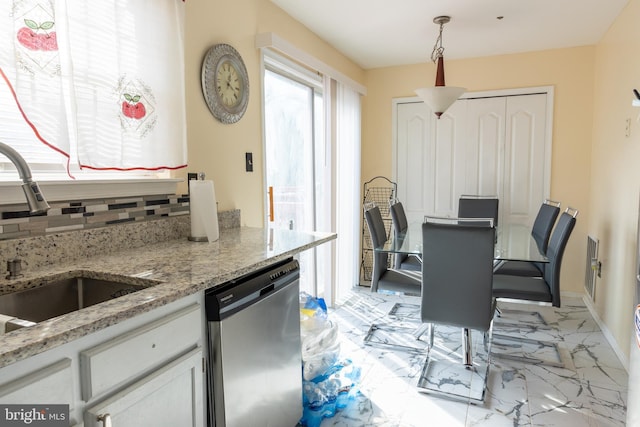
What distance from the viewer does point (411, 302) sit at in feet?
12.7

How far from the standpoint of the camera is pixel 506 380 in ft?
7.98

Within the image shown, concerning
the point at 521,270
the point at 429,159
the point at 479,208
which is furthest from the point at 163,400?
the point at 429,159

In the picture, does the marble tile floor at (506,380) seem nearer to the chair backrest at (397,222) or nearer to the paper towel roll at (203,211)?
the chair backrest at (397,222)

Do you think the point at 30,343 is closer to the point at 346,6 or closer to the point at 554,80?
the point at 346,6

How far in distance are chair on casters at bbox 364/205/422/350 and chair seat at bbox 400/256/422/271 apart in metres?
0.25

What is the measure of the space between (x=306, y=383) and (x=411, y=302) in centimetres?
199

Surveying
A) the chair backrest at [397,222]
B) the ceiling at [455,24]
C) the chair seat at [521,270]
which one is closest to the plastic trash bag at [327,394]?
the chair backrest at [397,222]

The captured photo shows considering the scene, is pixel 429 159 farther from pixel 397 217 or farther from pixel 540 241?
pixel 540 241

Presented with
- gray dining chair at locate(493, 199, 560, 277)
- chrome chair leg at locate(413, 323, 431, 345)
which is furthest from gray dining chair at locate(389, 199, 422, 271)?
gray dining chair at locate(493, 199, 560, 277)

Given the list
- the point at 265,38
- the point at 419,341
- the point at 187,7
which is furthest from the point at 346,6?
the point at 419,341

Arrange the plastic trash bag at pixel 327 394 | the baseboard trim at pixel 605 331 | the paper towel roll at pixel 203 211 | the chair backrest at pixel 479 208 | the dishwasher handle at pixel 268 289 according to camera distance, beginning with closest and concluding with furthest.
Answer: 1. the dishwasher handle at pixel 268 289
2. the paper towel roll at pixel 203 211
3. the plastic trash bag at pixel 327 394
4. the baseboard trim at pixel 605 331
5. the chair backrest at pixel 479 208

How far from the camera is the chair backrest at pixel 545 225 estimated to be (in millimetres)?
3039

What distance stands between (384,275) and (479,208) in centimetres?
153

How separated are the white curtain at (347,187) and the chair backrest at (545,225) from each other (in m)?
1.68
